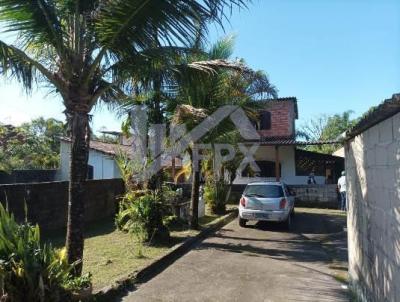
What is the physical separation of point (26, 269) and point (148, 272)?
3.79 metres

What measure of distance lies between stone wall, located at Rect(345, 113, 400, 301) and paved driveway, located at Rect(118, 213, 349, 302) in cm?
119

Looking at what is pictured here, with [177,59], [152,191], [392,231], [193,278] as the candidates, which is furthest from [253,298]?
[152,191]

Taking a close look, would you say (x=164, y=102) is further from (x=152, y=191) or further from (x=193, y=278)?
(x=193, y=278)

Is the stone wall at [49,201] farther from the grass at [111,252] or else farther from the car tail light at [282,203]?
the car tail light at [282,203]

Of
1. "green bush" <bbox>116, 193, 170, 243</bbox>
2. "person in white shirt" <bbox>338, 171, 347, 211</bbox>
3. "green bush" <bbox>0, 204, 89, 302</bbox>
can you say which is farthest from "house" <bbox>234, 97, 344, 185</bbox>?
"green bush" <bbox>0, 204, 89, 302</bbox>

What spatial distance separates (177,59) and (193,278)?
412 cm

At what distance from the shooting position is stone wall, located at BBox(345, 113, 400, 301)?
4094mm

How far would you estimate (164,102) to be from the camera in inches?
525

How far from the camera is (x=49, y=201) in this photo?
41.8ft

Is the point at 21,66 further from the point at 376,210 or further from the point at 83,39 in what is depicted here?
the point at 376,210

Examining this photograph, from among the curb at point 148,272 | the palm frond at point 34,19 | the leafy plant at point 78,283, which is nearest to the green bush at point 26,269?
the leafy plant at point 78,283

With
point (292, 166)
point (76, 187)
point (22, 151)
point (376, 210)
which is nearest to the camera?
point (376, 210)

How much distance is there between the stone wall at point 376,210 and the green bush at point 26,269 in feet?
12.3

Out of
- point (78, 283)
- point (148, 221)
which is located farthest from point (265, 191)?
point (78, 283)
